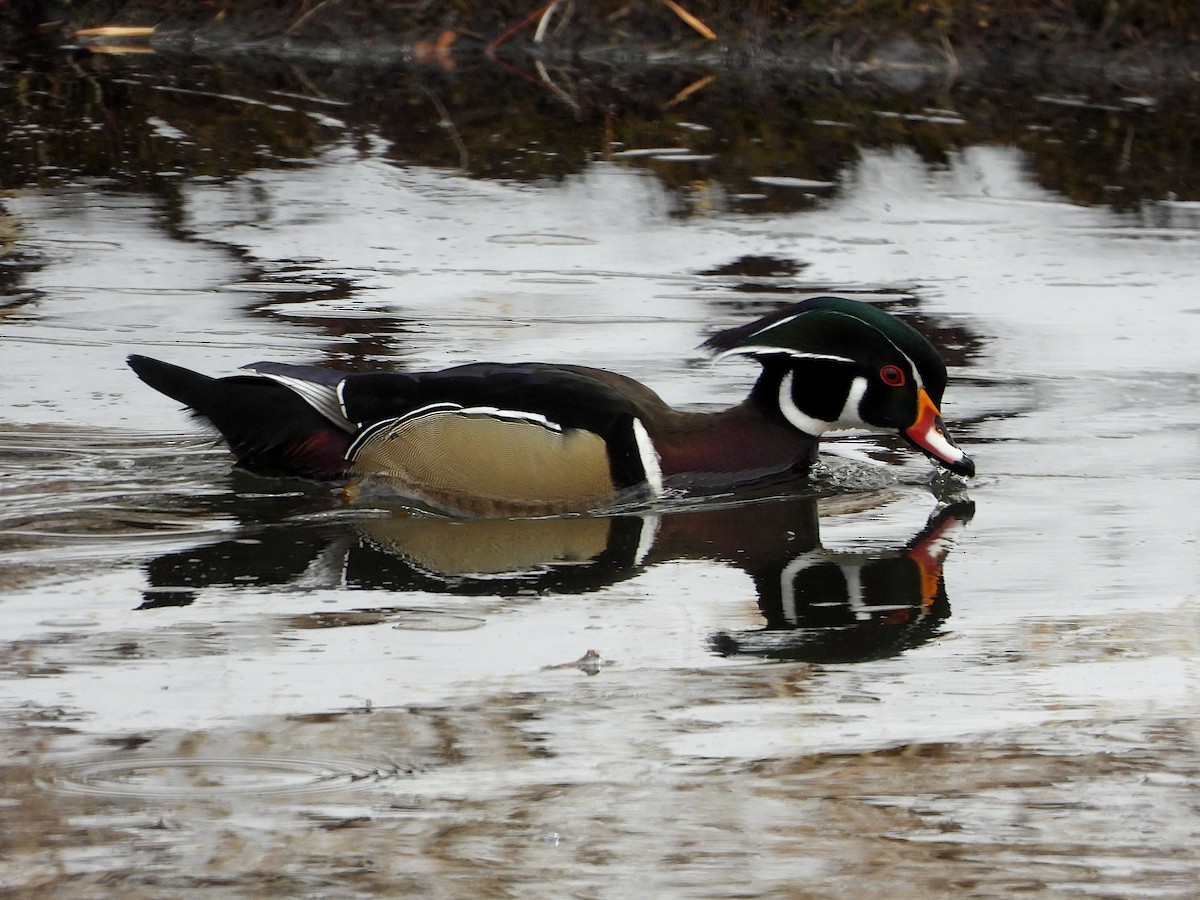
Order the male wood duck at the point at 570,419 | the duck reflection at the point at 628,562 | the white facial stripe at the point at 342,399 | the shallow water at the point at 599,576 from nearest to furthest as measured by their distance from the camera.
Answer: the shallow water at the point at 599,576 < the duck reflection at the point at 628,562 < the male wood duck at the point at 570,419 < the white facial stripe at the point at 342,399

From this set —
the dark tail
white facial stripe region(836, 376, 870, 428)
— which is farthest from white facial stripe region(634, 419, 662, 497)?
the dark tail

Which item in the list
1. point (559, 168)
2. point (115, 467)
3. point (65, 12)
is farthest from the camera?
point (65, 12)

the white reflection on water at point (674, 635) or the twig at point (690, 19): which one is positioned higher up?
the twig at point (690, 19)

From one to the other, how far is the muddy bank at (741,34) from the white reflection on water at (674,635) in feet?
19.0

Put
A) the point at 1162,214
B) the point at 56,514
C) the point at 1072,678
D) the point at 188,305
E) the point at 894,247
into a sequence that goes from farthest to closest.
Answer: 1. the point at 1162,214
2. the point at 894,247
3. the point at 188,305
4. the point at 56,514
5. the point at 1072,678

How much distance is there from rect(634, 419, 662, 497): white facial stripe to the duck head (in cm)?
43

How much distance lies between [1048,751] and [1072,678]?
18.2 inches

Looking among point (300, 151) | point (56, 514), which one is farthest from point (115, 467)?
point (300, 151)

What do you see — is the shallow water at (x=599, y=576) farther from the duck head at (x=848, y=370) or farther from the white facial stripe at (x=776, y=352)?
the white facial stripe at (x=776, y=352)

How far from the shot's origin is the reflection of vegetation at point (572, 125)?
1045 centimetres

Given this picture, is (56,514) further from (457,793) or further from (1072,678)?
(1072,678)

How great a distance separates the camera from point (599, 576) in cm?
521

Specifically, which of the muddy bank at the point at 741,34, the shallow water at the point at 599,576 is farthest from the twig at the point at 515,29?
the shallow water at the point at 599,576

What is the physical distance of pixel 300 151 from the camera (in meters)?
11.0
